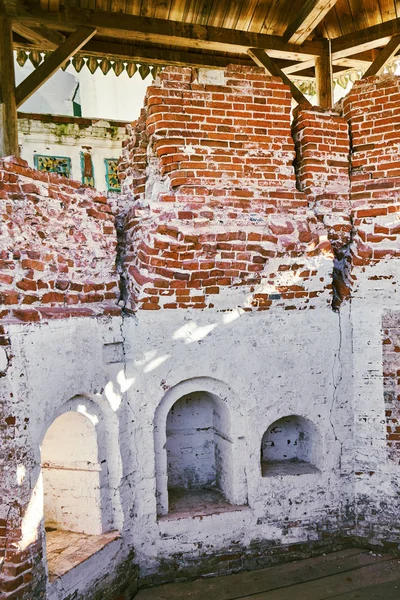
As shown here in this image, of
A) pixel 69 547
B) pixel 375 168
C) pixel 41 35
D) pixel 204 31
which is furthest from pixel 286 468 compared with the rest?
pixel 41 35

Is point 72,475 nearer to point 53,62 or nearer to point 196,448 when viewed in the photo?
point 196,448

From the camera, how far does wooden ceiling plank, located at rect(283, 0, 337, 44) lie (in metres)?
4.95

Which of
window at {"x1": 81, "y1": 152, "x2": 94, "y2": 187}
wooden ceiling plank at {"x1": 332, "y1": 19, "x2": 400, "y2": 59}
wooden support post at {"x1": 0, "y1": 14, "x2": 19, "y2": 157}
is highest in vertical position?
wooden ceiling plank at {"x1": 332, "y1": 19, "x2": 400, "y2": 59}

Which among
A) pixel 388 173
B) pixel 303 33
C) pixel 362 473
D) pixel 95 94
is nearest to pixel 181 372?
pixel 362 473

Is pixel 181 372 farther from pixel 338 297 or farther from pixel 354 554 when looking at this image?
pixel 354 554

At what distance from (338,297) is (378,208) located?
0.86m

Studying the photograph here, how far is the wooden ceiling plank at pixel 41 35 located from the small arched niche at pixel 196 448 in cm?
405

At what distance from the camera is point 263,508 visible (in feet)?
14.0

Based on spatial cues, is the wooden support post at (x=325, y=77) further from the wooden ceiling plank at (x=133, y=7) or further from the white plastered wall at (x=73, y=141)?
the white plastered wall at (x=73, y=141)

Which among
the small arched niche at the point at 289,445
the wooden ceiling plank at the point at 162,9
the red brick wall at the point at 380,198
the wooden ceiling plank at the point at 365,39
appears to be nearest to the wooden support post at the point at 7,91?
the wooden ceiling plank at the point at 162,9

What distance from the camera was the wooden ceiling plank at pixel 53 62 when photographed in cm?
502

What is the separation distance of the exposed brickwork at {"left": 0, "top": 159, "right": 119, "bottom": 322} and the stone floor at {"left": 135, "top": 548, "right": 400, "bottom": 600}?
234 centimetres

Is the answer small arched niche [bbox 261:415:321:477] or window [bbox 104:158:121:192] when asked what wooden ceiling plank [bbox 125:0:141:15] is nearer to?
window [bbox 104:158:121:192]

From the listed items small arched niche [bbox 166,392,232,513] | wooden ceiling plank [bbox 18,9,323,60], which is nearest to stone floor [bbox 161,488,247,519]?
small arched niche [bbox 166,392,232,513]
